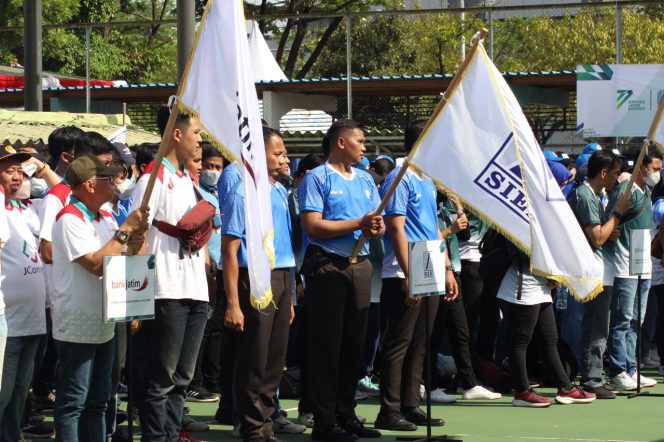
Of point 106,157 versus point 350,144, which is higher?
point 350,144

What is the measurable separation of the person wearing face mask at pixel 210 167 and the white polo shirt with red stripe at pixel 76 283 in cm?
333

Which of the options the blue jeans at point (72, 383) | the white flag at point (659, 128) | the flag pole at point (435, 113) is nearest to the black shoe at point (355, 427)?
the flag pole at point (435, 113)

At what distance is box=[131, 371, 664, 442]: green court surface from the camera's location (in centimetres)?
859

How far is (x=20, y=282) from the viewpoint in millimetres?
6789

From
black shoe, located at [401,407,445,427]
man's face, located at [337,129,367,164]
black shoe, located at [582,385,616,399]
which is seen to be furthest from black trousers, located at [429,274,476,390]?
man's face, located at [337,129,367,164]

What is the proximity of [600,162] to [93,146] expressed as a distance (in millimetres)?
4539

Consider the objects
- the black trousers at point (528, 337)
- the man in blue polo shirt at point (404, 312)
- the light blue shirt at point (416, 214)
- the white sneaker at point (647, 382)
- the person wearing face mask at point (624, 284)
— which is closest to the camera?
the man in blue polo shirt at point (404, 312)

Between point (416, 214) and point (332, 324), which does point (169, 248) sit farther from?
point (416, 214)

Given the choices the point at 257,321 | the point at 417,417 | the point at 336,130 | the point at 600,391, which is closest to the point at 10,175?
the point at 257,321

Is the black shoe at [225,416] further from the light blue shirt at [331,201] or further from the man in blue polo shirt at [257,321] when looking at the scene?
the light blue shirt at [331,201]

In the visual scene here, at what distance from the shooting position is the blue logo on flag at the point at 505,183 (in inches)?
305

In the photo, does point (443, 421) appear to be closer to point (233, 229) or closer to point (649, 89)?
point (233, 229)

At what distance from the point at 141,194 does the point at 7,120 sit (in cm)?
685

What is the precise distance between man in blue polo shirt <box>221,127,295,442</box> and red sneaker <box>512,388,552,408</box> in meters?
2.71
